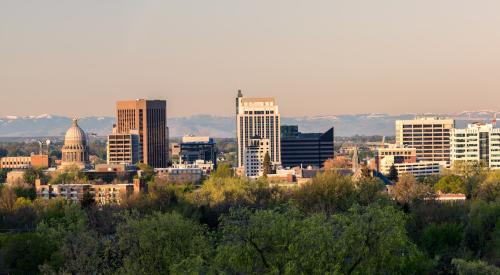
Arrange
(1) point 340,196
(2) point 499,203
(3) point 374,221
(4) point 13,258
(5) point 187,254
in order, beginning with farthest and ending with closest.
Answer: (1) point 340,196, (2) point 499,203, (4) point 13,258, (5) point 187,254, (3) point 374,221

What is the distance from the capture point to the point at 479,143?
194m

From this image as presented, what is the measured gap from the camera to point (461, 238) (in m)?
77.0

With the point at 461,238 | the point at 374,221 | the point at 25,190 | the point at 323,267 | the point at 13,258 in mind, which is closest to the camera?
the point at 323,267

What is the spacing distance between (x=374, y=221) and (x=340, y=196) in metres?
56.0

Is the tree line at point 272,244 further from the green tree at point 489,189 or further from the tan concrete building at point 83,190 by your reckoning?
the tan concrete building at point 83,190

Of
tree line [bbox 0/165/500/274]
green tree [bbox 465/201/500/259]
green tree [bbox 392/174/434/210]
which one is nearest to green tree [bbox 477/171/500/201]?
green tree [bbox 392/174/434/210]

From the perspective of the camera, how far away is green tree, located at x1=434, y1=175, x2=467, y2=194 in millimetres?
133750

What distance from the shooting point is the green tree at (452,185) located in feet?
439

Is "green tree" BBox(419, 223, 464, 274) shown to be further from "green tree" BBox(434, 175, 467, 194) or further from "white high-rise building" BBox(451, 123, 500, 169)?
"white high-rise building" BBox(451, 123, 500, 169)

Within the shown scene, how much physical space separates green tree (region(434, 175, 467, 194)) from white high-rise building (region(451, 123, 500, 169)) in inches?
2083

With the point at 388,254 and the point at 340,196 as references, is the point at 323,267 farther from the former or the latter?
the point at 340,196

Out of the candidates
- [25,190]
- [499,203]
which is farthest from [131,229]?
[25,190]

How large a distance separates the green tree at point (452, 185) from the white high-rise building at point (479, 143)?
174 ft

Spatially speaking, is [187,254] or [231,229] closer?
[231,229]
